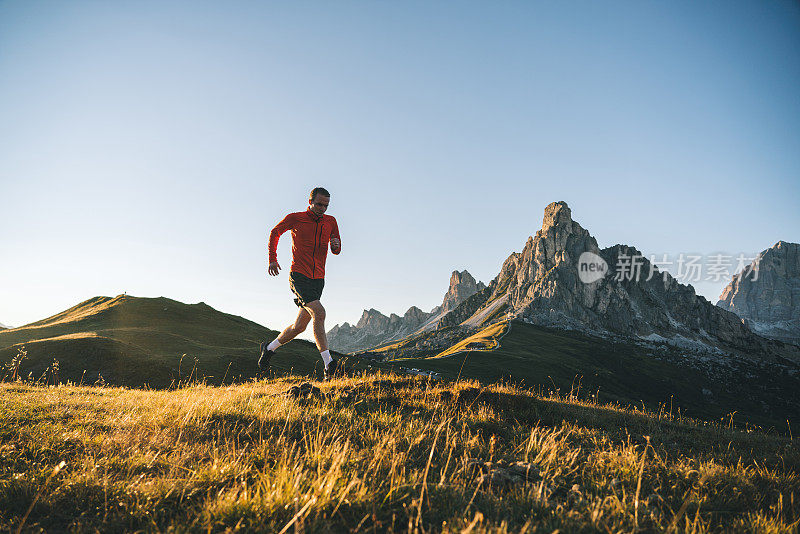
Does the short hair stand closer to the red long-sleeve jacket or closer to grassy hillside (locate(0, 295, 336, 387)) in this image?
the red long-sleeve jacket

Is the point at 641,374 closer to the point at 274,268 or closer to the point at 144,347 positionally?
the point at 144,347

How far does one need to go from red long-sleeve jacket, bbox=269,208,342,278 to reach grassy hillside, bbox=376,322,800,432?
3646 inches

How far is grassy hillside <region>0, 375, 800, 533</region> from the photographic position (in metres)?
2.37

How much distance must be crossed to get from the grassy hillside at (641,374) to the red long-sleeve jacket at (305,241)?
3646 inches

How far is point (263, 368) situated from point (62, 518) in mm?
7673

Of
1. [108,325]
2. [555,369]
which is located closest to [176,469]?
[108,325]

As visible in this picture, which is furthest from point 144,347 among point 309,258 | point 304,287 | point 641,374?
point 641,374

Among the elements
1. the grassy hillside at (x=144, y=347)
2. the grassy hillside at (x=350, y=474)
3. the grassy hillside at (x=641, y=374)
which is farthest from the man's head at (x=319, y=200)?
the grassy hillside at (x=641, y=374)

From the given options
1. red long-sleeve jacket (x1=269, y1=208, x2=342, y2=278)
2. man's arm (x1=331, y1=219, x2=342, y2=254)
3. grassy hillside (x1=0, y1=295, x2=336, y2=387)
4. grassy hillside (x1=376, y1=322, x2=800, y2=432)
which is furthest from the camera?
grassy hillside (x1=376, y1=322, x2=800, y2=432)

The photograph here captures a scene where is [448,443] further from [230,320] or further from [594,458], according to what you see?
[230,320]

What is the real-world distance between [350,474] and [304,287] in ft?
20.4

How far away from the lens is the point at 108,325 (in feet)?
98.1

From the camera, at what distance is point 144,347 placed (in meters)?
21.4

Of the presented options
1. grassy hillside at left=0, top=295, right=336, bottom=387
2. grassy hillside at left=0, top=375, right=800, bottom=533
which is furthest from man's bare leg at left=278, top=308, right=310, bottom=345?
grassy hillside at left=0, top=295, right=336, bottom=387
